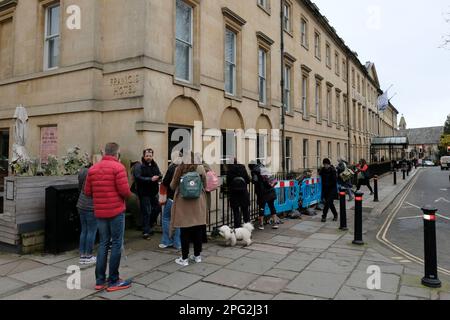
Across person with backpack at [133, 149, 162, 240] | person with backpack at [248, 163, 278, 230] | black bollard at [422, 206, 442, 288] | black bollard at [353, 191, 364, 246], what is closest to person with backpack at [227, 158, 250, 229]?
person with backpack at [248, 163, 278, 230]

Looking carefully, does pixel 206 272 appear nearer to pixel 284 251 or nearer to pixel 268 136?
pixel 284 251

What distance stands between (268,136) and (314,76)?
8.43 metres

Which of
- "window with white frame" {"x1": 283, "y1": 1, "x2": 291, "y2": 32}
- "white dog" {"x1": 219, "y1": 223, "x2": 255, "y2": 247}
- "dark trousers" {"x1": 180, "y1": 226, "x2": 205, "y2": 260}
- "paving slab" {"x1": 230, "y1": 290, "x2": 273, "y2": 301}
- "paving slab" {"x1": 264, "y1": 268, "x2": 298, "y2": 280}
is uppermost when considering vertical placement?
"window with white frame" {"x1": 283, "y1": 1, "x2": 291, "y2": 32}

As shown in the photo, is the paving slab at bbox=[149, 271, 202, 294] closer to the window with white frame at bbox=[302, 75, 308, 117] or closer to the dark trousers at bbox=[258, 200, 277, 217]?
the dark trousers at bbox=[258, 200, 277, 217]

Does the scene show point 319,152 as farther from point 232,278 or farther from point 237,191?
point 232,278

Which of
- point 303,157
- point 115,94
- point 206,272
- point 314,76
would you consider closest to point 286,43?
point 314,76

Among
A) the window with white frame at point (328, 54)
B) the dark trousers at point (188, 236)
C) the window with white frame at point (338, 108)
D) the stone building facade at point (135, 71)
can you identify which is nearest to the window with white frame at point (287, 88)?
the stone building facade at point (135, 71)

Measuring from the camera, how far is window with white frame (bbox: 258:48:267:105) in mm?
14633

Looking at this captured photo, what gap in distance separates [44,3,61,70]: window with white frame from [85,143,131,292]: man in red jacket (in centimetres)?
723

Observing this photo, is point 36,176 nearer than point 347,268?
No

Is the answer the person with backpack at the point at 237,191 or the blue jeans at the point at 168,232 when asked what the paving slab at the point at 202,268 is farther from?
the person with backpack at the point at 237,191

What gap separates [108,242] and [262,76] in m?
12.0

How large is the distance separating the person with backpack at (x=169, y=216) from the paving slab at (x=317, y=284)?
2497mm
